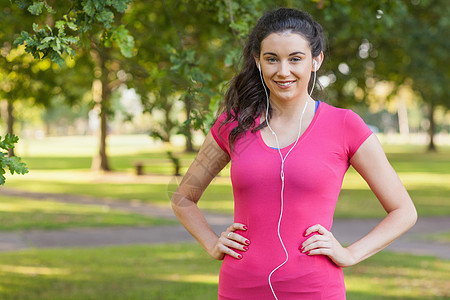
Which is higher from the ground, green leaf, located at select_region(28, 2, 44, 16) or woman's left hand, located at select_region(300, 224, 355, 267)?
green leaf, located at select_region(28, 2, 44, 16)

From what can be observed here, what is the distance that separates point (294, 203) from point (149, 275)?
596 centimetres

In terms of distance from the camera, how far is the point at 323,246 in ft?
7.04

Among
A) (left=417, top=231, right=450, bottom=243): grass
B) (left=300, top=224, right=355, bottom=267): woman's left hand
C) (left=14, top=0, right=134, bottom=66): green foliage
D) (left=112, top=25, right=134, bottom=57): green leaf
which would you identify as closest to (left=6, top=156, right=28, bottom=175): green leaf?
(left=14, top=0, right=134, bottom=66): green foliage

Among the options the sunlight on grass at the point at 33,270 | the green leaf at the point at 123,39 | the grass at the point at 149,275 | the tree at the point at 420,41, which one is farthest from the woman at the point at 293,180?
the tree at the point at 420,41

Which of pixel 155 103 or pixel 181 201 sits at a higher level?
pixel 155 103

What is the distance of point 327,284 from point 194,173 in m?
0.70

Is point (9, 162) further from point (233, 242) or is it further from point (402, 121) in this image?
point (402, 121)

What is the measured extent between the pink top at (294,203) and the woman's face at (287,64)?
0.14 metres

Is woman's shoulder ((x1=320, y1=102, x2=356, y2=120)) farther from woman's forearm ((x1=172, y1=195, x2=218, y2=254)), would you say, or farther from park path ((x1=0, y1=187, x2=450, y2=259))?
park path ((x1=0, y1=187, x2=450, y2=259))

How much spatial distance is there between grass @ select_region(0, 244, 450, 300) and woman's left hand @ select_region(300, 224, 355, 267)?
185 inches

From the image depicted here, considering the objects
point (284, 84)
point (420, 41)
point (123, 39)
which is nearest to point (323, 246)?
point (284, 84)

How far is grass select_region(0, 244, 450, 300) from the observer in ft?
22.6

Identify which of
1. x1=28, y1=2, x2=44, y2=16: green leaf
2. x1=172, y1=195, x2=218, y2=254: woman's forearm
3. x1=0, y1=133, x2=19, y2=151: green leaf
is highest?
x1=28, y1=2, x2=44, y2=16: green leaf

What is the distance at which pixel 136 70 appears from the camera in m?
6.00
